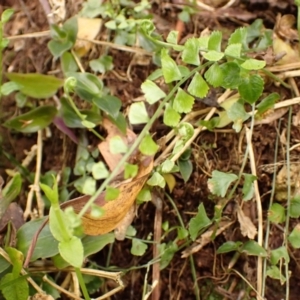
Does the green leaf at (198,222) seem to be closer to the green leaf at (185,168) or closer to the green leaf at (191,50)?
the green leaf at (185,168)

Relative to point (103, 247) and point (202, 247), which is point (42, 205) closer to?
point (103, 247)

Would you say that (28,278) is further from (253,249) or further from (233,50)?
(233,50)

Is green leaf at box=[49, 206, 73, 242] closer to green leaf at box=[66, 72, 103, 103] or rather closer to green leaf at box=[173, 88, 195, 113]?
green leaf at box=[173, 88, 195, 113]

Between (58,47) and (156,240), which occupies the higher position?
(58,47)

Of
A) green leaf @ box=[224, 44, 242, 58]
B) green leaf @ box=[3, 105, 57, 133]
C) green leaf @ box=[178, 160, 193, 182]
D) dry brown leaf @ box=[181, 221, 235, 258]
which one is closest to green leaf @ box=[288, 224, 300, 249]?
dry brown leaf @ box=[181, 221, 235, 258]

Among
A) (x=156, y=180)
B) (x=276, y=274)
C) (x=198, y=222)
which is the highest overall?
(x=156, y=180)

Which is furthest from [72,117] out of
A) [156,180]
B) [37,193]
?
[156,180]
